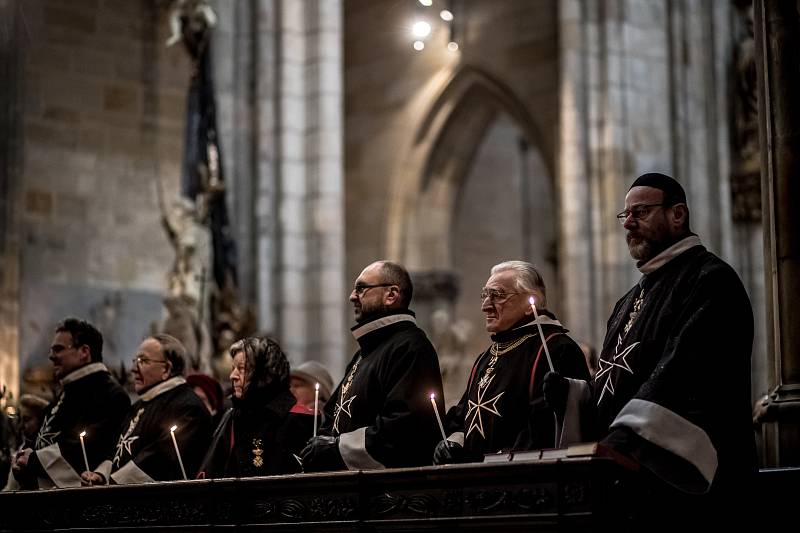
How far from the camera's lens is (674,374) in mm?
4617

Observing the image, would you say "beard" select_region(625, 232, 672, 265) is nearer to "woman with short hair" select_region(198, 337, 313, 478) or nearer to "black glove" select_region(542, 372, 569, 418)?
"black glove" select_region(542, 372, 569, 418)

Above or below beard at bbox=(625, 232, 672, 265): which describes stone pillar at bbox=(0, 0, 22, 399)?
above

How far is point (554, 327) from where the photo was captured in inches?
219

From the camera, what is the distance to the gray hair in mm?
5570

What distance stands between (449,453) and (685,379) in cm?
91

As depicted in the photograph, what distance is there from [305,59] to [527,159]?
11286 mm

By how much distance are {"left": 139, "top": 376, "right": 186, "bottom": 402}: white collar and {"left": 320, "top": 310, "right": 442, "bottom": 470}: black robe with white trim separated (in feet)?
3.58

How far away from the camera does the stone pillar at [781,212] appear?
5801 mm

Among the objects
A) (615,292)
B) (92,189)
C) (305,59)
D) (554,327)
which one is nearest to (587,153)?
(615,292)

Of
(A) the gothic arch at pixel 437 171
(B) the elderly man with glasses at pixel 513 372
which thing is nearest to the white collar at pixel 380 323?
(B) the elderly man with glasses at pixel 513 372

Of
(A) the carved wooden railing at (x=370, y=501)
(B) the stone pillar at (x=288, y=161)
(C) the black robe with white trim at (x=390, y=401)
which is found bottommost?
(A) the carved wooden railing at (x=370, y=501)

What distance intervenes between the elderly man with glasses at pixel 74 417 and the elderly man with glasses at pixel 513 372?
7.35ft

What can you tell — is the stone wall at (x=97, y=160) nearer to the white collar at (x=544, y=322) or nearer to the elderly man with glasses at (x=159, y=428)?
the elderly man with glasses at (x=159, y=428)

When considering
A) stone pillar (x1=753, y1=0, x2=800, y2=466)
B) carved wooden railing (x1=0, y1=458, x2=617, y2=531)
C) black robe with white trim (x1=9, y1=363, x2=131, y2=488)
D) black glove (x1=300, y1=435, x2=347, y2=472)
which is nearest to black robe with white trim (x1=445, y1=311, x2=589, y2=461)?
black glove (x1=300, y1=435, x2=347, y2=472)
